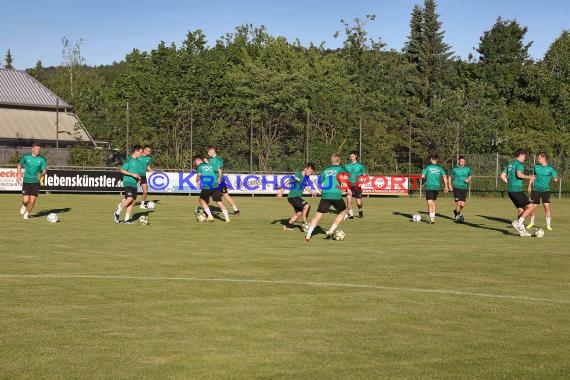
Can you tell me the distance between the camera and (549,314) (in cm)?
1085

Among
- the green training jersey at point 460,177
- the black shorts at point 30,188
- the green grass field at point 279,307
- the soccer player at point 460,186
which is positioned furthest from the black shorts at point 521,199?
the black shorts at point 30,188

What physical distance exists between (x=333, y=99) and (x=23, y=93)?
3079cm

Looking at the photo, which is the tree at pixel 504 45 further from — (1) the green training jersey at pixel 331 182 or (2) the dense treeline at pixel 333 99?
(1) the green training jersey at pixel 331 182

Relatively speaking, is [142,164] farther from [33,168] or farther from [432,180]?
[432,180]

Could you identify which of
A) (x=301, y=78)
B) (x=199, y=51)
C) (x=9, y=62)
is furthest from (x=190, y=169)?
(x=9, y=62)

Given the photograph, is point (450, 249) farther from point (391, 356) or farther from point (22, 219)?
point (22, 219)

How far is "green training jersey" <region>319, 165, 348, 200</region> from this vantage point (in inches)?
771

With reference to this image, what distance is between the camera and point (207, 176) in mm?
25797

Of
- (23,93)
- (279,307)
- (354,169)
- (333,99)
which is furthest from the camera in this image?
(23,93)

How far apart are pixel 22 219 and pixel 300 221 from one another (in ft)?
28.0

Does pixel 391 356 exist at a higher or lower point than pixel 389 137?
lower

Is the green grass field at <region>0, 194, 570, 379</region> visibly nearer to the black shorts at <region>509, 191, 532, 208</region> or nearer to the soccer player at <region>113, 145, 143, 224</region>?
the black shorts at <region>509, 191, 532, 208</region>

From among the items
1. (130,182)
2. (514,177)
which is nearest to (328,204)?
(514,177)

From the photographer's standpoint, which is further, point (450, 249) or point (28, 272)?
point (450, 249)
